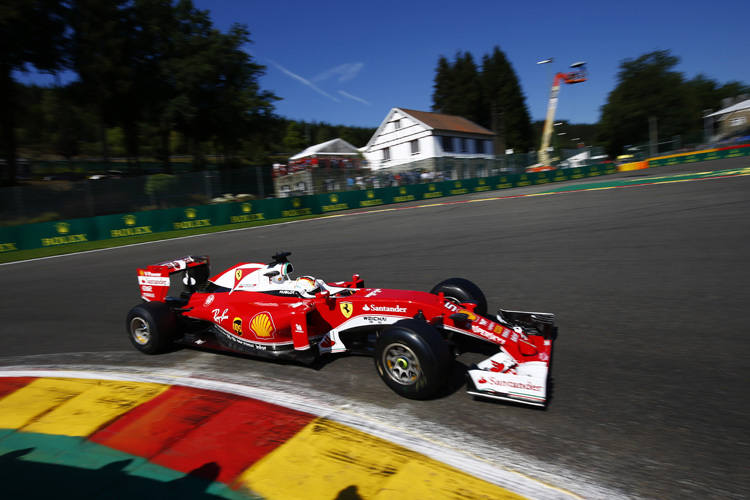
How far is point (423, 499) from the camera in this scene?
99.6 inches

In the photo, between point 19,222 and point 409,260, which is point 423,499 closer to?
point 409,260

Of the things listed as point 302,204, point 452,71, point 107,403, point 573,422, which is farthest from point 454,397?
point 452,71

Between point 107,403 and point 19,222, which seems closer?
point 107,403

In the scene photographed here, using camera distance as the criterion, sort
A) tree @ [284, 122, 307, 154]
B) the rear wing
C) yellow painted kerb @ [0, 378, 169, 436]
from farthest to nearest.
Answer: tree @ [284, 122, 307, 154], the rear wing, yellow painted kerb @ [0, 378, 169, 436]

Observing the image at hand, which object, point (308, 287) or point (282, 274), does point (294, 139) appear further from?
point (308, 287)

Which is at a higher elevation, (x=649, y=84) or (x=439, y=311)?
(x=649, y=84)

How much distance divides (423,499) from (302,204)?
854 inches

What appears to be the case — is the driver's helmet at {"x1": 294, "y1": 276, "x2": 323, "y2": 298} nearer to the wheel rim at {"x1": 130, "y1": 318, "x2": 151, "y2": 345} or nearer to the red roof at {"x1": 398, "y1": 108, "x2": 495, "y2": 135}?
the wheel rim at {"x1": 130, "y1": 318, "x2": 151, "y2": 345}

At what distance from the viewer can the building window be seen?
160ft

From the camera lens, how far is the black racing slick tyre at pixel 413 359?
3393 millimetres

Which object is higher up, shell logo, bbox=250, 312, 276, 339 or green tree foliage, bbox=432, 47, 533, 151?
green tree foliage, bbox=432, 47, 533, 151

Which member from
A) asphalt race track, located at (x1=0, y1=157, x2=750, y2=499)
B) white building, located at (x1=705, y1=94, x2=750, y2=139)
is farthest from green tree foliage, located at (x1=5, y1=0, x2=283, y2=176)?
white building, located at (x1=705, y1=94, x2=750, y2=139)

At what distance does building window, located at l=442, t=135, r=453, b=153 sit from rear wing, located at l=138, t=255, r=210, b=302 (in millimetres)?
45303

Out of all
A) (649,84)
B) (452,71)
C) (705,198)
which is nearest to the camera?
(705,198)
